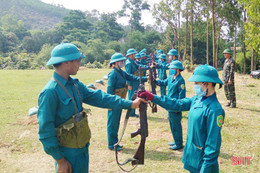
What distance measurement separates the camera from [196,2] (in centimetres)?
2633

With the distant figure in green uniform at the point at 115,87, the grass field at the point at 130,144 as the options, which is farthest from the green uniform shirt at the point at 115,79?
the grass field at the point at 130,144

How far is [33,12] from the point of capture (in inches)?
4847

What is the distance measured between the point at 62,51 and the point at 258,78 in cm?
1923

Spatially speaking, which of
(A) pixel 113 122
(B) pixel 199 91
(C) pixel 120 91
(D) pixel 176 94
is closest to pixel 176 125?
(D) pixel 176 94

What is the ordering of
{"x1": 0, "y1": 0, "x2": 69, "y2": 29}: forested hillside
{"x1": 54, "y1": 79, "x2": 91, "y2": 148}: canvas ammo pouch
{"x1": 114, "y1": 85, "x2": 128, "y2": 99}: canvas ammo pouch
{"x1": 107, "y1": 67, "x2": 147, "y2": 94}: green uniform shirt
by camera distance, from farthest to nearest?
{"x1": 0, "y1": 0, "x2": 69, "y2": 29}: forested hillside
{"x1": 114, "y1": 85, "x2": 128, "y2": 99}: canvas ammo pouch
{"x1": 107, "y1": 67, "x2": 147, "y2": 94}: green uniform shirt
{"x1": 54, "y1": 79, "x2": 91, "y2": 148}: canvas ammo pouch

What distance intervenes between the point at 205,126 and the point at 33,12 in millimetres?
136009

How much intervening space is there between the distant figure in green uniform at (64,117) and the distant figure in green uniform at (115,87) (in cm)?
277

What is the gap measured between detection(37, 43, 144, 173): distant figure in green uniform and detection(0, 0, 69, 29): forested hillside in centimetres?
11421

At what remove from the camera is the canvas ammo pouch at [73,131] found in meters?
2.76

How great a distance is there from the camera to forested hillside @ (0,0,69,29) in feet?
366

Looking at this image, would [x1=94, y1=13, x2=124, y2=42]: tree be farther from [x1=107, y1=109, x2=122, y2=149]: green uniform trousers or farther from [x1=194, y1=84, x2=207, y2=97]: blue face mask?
[x1=194, y1=84, x2=207, y2=97]: blue face mask

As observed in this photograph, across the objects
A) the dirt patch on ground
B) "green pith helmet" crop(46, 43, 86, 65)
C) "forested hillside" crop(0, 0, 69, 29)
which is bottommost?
the dirt patch on ground

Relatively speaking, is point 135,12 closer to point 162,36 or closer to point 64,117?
point 162,36

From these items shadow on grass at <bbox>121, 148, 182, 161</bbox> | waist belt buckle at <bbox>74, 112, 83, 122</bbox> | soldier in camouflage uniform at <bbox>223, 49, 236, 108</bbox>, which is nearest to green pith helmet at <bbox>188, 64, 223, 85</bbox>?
waist belt buckle at <bbox>74, 112, 83, 122</bbox>
